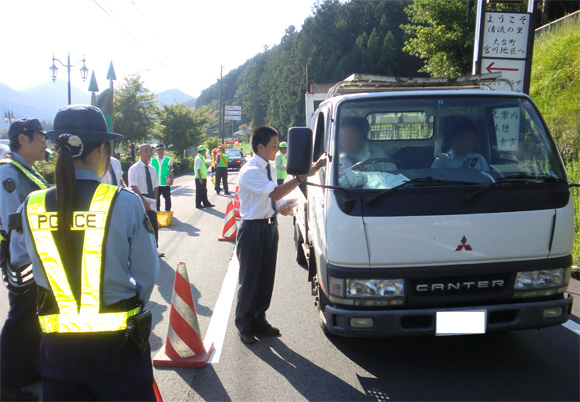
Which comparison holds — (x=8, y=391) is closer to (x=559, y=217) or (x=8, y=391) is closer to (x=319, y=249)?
(x=319, y=249)

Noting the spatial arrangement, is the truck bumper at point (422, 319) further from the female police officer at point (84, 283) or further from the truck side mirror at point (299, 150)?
the female police officer at point (84, 283)

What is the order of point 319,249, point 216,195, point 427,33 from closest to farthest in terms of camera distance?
point 319,249 → point 427,33 → point 216,195

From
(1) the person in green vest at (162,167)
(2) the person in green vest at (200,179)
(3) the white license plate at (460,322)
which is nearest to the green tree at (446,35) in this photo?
(2) the person in green vest at (200,179)

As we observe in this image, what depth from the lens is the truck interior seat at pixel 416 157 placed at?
3852 millimetres

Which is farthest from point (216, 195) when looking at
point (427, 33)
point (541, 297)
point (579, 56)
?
point (541, 297)

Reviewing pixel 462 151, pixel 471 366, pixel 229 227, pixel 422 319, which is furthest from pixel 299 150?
pixel 229 227

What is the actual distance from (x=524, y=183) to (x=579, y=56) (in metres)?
8.97

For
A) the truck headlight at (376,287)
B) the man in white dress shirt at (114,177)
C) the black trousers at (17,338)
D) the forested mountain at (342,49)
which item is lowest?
the black trousers at (17,338)

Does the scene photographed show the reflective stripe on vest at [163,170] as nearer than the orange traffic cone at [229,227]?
No

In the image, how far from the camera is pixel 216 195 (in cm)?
1786

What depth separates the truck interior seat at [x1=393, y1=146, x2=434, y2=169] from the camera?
12.6 feet

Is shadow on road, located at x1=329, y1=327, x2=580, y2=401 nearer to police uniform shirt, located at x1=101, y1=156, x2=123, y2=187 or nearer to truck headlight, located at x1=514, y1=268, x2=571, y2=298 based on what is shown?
truck headlight, located at x1=514, y1=268, x2=571, y2=298

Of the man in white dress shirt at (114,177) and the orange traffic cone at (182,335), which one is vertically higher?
the man in white dress shirt at (114,177)

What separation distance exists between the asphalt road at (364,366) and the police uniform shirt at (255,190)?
1.26m
